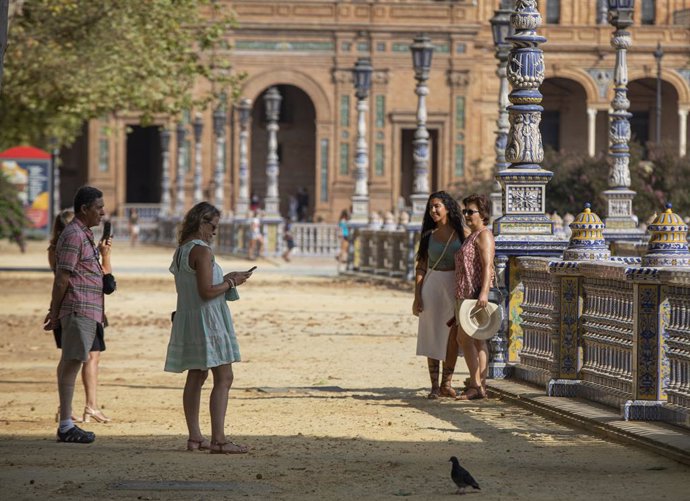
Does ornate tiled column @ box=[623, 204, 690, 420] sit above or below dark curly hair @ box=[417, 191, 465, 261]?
below

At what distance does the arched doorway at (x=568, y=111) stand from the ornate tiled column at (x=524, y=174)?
174 ft

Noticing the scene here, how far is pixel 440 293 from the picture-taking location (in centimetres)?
1282

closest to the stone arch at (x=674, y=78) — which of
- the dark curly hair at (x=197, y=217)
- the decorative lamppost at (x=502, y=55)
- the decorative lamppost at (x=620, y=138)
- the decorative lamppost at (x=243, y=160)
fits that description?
the decorative lamppost at (x=243, y=160)

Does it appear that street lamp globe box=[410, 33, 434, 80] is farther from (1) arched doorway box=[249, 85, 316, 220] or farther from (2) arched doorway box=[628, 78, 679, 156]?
(2) arched doorway box=[628, 78, 679, 156]

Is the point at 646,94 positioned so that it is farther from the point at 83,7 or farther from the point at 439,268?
the point at 439,268

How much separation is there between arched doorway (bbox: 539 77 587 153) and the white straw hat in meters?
54.8

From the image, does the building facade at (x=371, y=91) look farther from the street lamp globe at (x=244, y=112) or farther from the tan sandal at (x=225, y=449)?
the tan sandal at (x=225, y=449)

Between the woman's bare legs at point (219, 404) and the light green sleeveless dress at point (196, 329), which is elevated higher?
the light green sleeveless dress at point (196, 329)

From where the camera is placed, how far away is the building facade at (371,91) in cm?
6059

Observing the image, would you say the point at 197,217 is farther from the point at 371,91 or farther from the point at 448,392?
the point at 371,91

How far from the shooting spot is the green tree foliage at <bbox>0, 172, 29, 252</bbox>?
36812mm

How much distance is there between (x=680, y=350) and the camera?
991 cm

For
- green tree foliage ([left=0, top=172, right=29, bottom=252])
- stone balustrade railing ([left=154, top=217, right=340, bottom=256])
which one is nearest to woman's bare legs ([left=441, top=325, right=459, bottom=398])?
green tree foliage ([left=0, top=172, right=29, bottom=252])

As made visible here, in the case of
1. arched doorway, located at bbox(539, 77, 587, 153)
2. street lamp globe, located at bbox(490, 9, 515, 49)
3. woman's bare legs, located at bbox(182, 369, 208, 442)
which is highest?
arched doorway, located at bbox(539, 77, 587, 153)
